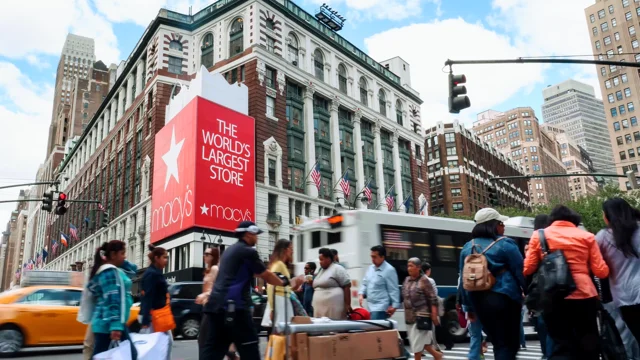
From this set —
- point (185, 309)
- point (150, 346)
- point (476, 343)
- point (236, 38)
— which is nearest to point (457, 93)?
point (476, 343)

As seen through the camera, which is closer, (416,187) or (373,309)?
(373,309)

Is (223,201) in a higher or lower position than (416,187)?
lower

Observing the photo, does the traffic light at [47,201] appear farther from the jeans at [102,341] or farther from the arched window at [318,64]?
the arched window at [318,64]

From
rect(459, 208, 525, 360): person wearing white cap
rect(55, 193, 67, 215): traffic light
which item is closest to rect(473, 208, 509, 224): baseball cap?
rect(459, 208, 525, 360): person wearing white cap

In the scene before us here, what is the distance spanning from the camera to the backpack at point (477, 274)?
4945 mm

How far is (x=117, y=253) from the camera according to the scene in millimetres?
5434

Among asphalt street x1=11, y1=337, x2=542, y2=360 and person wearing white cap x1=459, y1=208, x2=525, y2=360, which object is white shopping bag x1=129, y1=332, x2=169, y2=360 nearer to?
person wearing white cap x1=459, y1=208, x2=525, y2=360

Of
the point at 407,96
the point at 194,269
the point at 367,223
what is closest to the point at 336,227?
the point at 367,223

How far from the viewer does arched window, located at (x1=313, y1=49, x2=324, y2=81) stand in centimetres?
4581

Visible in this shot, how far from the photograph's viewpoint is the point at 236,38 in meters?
42.4

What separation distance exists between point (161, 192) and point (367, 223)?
93.6 feet

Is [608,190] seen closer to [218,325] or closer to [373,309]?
[373,309]

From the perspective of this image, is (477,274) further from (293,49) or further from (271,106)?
(293,49)

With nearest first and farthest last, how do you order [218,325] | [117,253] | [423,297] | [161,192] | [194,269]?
[218,325], [117,253], [423,297], [194,269], [161,192]
